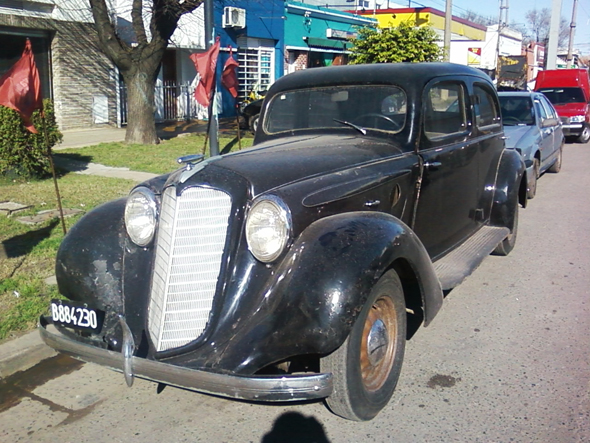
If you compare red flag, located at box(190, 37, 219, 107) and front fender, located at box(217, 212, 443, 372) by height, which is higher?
red flag, located at box(190, 37, 219, 107)

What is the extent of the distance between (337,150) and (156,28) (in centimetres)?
1006

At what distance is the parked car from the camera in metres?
9.49

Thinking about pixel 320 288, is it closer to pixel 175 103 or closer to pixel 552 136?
pixel 552 136

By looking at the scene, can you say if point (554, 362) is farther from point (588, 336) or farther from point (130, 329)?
point (130, 329)

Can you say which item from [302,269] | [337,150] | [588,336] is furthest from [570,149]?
[302,269]

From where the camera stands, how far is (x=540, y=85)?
68.6 ft

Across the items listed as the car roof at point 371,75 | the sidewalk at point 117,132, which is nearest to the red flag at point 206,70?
the sidewalk at point 117,132

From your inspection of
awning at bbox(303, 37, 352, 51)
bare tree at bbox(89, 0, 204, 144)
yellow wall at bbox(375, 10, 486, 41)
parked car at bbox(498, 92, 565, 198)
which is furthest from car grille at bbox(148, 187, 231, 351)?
yellow wall at bbox(375, 10, 486, 41)

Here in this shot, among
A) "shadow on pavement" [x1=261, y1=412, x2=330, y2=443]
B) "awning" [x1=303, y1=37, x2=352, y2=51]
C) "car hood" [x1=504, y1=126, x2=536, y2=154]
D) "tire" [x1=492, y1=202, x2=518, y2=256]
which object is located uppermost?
"awning" [x1=303, y1=37, x2=352, y2=51]

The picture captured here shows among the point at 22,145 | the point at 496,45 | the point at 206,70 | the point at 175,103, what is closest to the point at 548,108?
the point at 206,70

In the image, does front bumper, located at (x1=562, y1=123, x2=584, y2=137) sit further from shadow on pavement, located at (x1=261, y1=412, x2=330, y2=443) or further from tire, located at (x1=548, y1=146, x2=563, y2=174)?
shadow on pavement, located at (x1=261, y1=412, x2=330, y2=443)

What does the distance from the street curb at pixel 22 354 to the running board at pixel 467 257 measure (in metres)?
2.86

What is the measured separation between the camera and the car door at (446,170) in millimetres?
4613

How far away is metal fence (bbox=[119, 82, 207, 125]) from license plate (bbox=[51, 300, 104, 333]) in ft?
53.7
